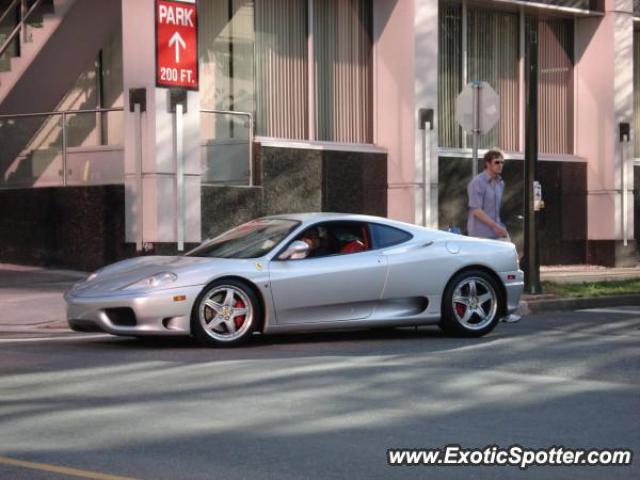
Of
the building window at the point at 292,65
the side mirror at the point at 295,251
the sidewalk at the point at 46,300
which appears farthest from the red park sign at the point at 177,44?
the side mirror at the point at 295,251

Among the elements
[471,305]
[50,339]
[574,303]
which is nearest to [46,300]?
[50,339]

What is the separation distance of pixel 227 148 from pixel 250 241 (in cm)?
858

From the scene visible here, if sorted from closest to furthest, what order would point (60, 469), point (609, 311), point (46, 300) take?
point (60, 469), point (46, 300), point (609, 311)

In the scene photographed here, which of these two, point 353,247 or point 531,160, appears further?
point 531,160

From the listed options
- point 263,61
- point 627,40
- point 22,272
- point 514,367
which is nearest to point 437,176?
point 263,61

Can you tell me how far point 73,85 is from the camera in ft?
75.7

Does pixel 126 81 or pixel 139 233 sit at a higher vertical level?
pixel 126 81

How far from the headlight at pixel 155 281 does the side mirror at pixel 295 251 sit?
1.08m

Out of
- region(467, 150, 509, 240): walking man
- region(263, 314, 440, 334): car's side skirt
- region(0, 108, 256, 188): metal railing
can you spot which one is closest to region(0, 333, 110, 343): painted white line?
region(263, 314, 440, 334): car's side skirt

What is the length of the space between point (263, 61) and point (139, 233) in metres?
4.08

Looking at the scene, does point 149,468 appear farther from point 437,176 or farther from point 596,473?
point 437,176

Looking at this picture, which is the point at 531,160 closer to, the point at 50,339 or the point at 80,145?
the point at 80,145

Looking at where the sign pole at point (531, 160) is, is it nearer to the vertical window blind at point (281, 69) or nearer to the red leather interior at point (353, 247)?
the vertical window blind at point (281, 69)

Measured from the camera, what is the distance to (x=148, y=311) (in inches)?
469
